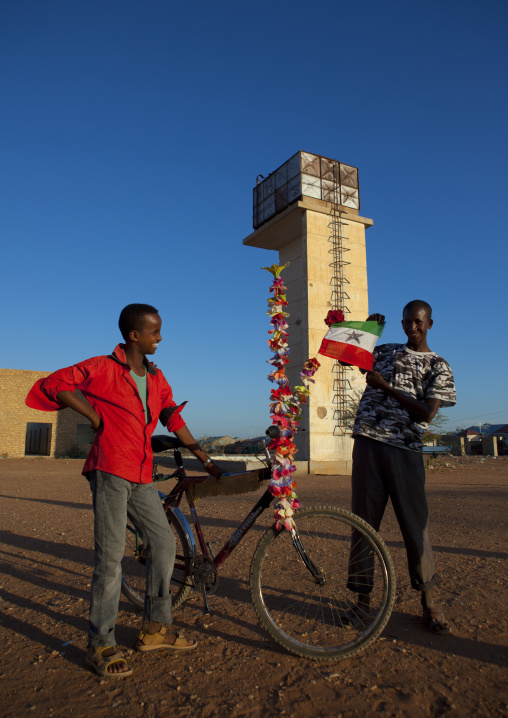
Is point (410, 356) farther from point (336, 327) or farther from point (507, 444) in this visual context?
point (507, 444)

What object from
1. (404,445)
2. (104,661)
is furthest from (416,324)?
(104,661)

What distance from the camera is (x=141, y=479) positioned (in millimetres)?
2752

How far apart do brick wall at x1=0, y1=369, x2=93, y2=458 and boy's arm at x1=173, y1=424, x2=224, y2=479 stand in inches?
1121

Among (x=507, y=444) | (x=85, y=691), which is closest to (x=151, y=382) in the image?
(x=85, y=691)

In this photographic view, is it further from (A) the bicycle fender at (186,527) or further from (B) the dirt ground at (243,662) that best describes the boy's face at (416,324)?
(A) the bicycle fender at (186,527)

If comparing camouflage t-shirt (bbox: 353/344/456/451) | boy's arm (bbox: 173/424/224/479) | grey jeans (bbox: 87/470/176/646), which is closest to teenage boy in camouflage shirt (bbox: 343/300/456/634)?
camouflage t-shirt (bbox: 353/344/456/451)

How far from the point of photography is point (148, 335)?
2965 mm

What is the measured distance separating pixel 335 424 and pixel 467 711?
1803 cm

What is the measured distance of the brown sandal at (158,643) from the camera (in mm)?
2654

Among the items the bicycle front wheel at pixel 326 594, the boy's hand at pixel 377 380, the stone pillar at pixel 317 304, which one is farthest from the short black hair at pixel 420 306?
the stone pillar at pixel 317 304

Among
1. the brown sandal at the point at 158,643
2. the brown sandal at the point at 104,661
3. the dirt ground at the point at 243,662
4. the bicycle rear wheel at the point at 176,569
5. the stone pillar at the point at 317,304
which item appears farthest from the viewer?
the stone pillar at the point at 317,304

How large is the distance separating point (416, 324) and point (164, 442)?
6.26 feet

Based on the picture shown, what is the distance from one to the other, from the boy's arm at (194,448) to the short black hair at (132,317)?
773 millimetres

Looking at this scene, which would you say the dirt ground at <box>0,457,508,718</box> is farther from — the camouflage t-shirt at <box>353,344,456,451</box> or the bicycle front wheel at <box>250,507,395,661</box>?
the camouflage t-shirt at <box>353,344,456,451</box>
